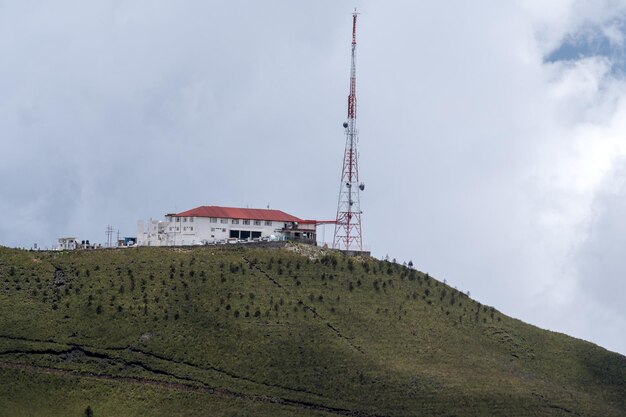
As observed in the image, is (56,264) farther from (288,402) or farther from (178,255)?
(288,402)

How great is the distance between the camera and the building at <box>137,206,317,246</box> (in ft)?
591

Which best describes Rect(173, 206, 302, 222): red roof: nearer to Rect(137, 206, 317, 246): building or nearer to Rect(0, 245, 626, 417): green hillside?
Rect(137, 206, 317, 246): building

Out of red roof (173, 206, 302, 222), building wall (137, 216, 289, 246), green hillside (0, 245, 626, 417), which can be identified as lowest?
green hillside (0, 245, 626, 417)

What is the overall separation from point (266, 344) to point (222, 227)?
1332 inches

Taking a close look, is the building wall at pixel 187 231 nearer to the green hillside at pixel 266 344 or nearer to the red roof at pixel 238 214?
the red roof at pixel 238 214

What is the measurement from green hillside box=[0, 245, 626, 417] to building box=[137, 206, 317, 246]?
709 centimetres

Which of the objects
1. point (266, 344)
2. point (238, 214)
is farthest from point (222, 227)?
point (266, 344)

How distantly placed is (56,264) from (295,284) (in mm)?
28383

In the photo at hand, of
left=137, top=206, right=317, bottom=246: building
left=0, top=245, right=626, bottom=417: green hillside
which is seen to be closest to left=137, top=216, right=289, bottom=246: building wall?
left=137, top=206, right=317, bottom=246: building

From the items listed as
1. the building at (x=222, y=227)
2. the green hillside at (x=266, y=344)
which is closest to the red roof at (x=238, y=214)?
the building at (x=222, y=227)

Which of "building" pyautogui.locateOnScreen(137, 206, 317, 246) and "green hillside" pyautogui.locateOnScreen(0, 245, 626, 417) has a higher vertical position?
"building" pyautogui.locateOnScreen(137, 206, 317, 246)

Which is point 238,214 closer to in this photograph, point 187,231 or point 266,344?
point 187,231

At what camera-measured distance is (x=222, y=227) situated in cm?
18250

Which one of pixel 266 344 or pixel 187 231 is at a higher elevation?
pixel 187 231
